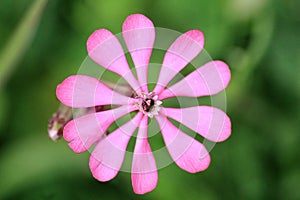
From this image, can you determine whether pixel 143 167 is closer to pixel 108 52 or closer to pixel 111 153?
pixel 111 153

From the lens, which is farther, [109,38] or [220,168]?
[220,168]

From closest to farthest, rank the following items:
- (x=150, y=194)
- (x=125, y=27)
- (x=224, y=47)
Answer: (x=125, y=27) → (x=150, y=194) → (x=224, y=47)

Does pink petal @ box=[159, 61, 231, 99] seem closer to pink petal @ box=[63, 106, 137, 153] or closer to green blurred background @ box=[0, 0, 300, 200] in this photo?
pink petal @ box=[63, 106, 137, 153]

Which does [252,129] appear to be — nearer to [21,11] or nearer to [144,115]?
[144,115]

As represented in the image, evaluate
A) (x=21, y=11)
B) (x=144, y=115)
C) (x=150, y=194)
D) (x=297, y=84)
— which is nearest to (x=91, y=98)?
(x=144, y=115)

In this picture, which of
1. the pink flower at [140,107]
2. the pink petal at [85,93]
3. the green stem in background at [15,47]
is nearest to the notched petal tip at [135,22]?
the pink flower at [140,107]

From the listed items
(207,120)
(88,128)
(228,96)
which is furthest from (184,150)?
(228,96)

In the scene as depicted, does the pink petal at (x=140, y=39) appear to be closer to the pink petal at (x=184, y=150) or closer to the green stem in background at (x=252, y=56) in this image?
the pink petal at (x=184, y=150)

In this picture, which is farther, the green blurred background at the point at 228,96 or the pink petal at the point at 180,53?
the green blurred background at the point at 228,96
